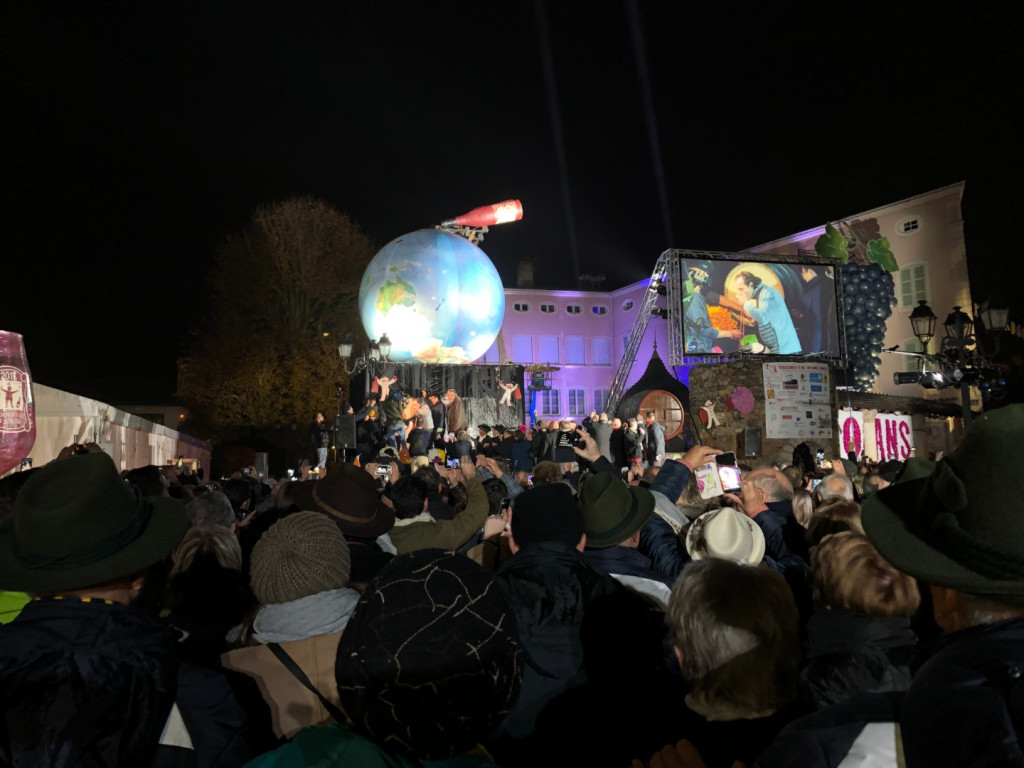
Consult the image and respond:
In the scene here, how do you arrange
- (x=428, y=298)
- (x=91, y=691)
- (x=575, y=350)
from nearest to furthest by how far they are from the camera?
1. (x=91, y=691)
2. (x=428, y=298)
3. (x=575, y=350)

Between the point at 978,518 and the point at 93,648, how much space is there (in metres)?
2.04

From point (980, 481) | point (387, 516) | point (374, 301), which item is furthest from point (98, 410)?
point (374, 301)

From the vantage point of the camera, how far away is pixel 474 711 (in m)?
1.52

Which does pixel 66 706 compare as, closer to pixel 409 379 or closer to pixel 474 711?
pixel 474 711

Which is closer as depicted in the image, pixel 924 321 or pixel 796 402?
pixel 924 321

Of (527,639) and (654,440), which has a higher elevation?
(527,639)

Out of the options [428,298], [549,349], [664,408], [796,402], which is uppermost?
[428,298]

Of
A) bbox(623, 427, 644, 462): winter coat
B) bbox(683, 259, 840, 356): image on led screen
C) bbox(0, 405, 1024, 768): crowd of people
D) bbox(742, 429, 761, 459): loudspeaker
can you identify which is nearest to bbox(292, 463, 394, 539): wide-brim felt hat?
bbox(0, 405, 1024, 768): crowd of people

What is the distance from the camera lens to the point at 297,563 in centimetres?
256

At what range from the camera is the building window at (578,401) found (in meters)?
46.5

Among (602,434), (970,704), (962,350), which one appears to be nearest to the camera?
(970,704)

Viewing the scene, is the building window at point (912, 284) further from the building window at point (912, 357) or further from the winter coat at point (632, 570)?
the winter coat at point (632, 570)

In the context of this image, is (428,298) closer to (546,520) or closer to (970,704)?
(546,520)

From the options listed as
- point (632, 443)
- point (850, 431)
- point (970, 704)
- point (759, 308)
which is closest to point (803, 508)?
point (970, 704)
